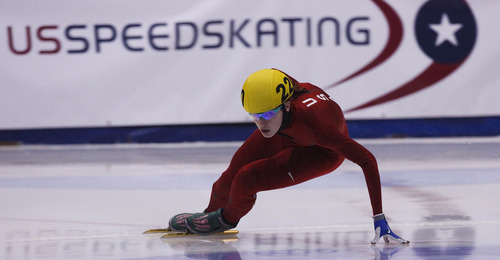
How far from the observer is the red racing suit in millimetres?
3527

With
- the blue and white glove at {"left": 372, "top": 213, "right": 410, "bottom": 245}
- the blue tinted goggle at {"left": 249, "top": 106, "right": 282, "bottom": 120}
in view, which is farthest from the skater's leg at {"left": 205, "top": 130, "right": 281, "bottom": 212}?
the blue and white glove at {"left": 372, "top": 213, "right": 410, "bottom": 245}

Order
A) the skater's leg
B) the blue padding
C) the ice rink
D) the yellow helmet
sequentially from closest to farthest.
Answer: the yellow helmet, the ice rink, the skater's leg, the blue padding

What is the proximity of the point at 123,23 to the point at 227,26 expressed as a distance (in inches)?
36.3

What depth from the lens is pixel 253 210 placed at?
4.63 metres

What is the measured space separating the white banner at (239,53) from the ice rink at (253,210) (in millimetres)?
466

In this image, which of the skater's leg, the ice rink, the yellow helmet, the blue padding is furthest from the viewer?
the blue padding

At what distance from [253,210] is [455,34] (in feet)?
11.9

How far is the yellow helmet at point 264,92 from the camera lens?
352 centimetres

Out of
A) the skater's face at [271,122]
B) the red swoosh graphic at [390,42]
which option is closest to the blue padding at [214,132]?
the red swoosh graphic at [390,42]

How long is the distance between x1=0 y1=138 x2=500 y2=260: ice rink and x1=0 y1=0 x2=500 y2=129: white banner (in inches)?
18.3

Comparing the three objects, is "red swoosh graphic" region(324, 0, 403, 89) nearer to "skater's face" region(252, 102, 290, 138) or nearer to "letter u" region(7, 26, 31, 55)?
"letter u" region(7, 26, 31, 55)

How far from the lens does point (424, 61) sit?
7547 mm

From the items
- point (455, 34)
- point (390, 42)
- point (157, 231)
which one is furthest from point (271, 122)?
point (455, 34)

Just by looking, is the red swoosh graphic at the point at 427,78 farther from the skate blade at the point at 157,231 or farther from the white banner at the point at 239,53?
the skate blade at the point at 157,231
